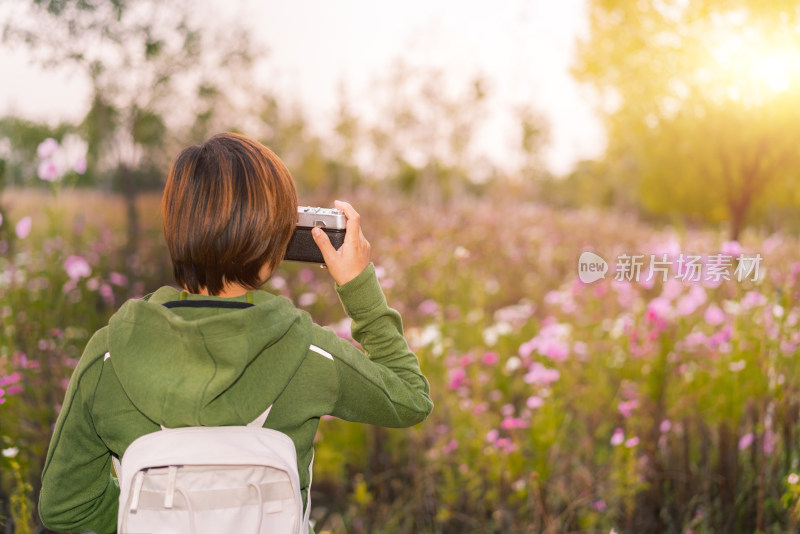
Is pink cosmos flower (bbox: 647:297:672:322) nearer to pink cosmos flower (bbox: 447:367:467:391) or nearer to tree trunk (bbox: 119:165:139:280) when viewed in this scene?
pink cosmos flower (bbox: 447:367:467:391)

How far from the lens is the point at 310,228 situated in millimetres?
1111

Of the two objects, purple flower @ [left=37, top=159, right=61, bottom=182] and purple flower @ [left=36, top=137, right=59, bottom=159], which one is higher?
purple flower @ [left=36, top=137, right=59, bottom=159]

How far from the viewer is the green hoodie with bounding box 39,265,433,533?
0.95 metres

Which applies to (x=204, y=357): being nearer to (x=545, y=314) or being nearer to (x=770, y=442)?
(x=770, y=442)

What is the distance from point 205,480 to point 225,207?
1.50 feet

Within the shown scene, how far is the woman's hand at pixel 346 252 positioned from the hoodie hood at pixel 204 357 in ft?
0.45

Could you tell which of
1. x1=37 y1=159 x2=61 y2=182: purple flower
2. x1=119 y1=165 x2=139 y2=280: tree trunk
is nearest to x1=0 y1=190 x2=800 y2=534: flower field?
x1=37 y1=159 x2=61 y2=182: purple flower

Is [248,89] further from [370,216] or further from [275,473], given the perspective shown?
[275,473]

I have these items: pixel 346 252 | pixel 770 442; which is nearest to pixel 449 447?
pixel 770 442

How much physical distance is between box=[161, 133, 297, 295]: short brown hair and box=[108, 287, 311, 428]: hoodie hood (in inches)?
3.1

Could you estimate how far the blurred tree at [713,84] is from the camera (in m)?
3.50

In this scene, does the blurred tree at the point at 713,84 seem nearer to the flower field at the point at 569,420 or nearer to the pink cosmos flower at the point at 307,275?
the flower field at the point at 569,420

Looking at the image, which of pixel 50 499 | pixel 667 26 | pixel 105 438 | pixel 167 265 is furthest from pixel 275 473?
pixel 667 26

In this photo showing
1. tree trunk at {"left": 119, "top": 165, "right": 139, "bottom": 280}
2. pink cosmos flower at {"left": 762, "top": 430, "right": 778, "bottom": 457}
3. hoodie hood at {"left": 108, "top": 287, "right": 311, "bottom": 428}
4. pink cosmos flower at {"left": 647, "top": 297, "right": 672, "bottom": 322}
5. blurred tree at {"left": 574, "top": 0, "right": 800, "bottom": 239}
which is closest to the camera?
hoodie hood at {"left": 108, "top": 287, "right": 311, "bottom": 428}
